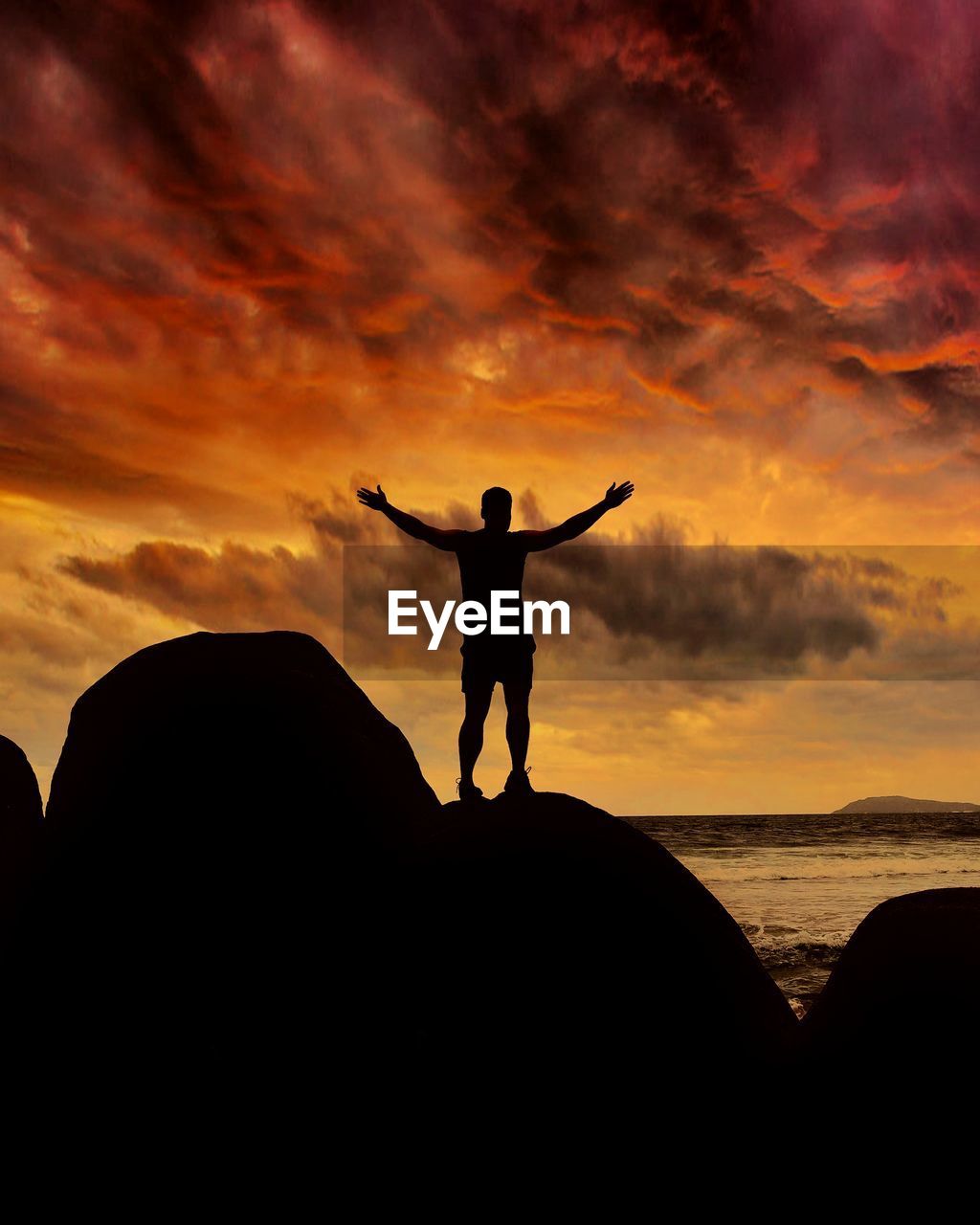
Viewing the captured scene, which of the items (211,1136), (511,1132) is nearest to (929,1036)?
(511,1132)

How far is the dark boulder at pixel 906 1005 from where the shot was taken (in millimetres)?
3545

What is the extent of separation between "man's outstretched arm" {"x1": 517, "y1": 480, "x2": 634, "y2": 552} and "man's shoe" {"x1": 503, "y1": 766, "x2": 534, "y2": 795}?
1.51 metres

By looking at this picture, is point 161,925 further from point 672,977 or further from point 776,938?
point 776,938

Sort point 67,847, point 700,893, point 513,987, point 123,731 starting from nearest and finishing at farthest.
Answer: point 513,987 → point 700,893 → point 67,847 → point 123,731

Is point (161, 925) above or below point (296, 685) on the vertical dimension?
below

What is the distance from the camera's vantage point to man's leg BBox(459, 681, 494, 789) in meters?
6.50

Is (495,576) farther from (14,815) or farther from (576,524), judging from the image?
(14,815)

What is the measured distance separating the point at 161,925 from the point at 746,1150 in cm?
263

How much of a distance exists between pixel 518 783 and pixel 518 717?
1.60 ft

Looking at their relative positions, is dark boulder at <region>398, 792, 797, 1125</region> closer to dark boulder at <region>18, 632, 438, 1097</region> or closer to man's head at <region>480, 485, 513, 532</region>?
dark boulder at <region>18, 632, 438, 1097</region>

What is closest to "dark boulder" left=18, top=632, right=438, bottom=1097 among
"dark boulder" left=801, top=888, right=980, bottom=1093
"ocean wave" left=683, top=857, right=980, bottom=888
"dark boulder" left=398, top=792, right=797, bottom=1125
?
"dark boulder" left=398, top=792, right=797, bottom=1125

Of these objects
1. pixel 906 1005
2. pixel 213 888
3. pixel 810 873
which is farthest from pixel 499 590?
pixel 810 873

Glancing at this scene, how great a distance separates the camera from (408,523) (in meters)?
6.70

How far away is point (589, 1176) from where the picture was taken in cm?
368
